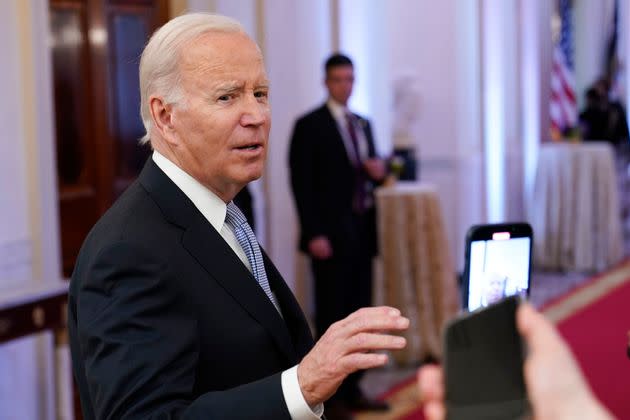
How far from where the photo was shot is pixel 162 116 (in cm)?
178

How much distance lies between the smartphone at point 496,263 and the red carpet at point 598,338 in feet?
10.5

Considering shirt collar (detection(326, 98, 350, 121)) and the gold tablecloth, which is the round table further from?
shirt collar (detection(326, 98, 350, 121))

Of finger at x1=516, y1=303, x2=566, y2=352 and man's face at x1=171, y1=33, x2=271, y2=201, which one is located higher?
man's face at x1=171, y1=33, x2=271, y2=201

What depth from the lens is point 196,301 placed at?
1595 mm

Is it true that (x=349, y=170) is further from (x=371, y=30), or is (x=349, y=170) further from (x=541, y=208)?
(x=541, y=208)

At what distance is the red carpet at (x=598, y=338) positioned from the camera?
5.15 metres

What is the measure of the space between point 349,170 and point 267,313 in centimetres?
361

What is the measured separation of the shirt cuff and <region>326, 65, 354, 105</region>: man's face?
3.91 metres

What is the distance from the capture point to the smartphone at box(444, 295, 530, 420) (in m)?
0.75

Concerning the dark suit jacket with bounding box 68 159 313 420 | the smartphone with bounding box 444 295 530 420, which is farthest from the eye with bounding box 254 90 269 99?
the smartphone with bounding box 444 295 530 420

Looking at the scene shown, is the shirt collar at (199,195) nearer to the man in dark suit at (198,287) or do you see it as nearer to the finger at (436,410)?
the man in dark suit at (198,287)

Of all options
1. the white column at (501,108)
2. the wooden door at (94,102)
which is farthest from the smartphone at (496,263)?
the white column at (501,108)

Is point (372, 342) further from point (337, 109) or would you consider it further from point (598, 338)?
point (598, 338)

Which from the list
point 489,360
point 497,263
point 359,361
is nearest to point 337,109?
point 497,263
